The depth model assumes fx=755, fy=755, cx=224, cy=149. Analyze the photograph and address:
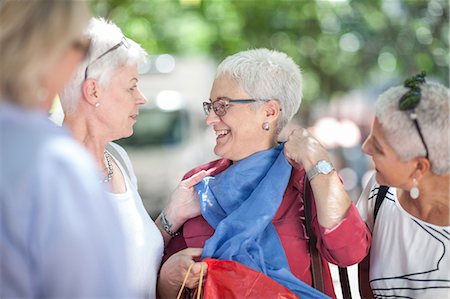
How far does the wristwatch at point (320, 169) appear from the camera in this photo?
2912mm

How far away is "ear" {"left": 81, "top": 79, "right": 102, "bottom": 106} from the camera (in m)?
2.98

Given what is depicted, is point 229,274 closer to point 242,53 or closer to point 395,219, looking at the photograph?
point 395,219

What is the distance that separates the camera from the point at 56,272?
161 cm

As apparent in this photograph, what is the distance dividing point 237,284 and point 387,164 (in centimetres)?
72

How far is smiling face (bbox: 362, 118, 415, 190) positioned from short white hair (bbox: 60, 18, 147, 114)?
3.38 ft

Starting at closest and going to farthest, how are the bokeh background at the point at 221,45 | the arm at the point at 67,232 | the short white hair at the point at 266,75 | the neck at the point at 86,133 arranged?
the arm at the point at 67,232
the neck at the point at 86,133
the short white hair at the point at 266,75
the bokeh background at the point at 221,45

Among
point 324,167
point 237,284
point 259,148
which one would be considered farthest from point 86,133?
point 324,167

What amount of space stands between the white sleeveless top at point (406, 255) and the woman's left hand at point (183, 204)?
29.4 inches

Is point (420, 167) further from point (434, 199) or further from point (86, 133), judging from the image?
point (86, 133)

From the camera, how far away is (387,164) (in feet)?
9.24

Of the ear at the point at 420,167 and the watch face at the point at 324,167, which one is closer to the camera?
the ear at the point at 420,167

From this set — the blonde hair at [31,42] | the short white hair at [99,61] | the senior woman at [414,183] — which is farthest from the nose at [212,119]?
→ the blonde hair at [31,42]

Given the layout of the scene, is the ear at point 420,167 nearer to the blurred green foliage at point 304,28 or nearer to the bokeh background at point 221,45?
the blurred green foliage at point 304,28

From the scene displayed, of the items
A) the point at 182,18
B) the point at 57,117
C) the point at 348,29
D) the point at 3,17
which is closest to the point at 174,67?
the point at 182,18
